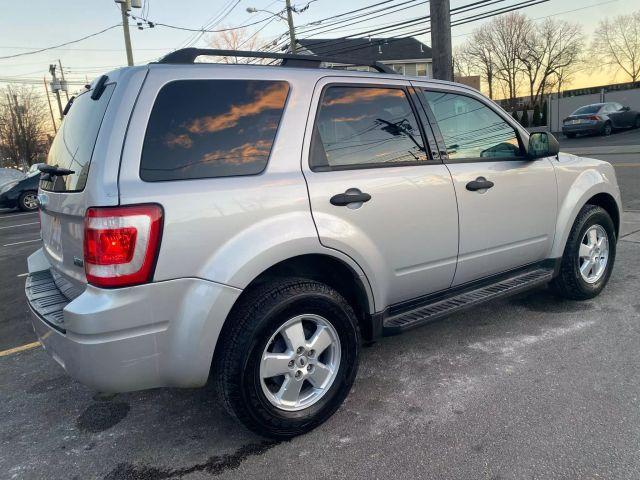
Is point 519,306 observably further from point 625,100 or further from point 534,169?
point 625,100

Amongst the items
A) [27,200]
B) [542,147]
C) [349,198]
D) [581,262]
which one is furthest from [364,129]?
[27,200]

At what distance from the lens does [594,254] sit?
13.8ft

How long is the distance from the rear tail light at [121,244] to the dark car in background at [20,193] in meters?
15.2

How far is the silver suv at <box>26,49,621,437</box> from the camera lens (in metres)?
2.13

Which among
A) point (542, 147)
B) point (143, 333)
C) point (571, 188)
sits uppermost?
point (542, 147)

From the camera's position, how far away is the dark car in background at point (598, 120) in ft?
77.3

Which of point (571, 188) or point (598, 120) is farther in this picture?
point (598, 120)

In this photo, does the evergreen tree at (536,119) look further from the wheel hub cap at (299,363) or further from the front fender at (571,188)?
the wheel hub cap at (299,363)

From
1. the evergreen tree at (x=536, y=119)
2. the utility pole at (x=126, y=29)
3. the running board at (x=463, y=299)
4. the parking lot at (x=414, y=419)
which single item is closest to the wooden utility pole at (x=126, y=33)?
the utility pole at (x=126, y=29)

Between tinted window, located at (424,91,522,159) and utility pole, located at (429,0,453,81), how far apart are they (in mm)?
5732

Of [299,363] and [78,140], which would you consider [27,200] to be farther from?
[299,363]

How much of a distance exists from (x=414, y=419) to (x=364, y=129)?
1.68 m

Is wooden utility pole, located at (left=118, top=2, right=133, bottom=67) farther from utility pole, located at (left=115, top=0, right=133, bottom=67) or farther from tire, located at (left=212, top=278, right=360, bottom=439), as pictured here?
tire, located at (left=212, top=278, right=360, bottom=439)

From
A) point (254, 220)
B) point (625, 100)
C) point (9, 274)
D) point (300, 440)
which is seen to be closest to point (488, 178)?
point (254, 220)
